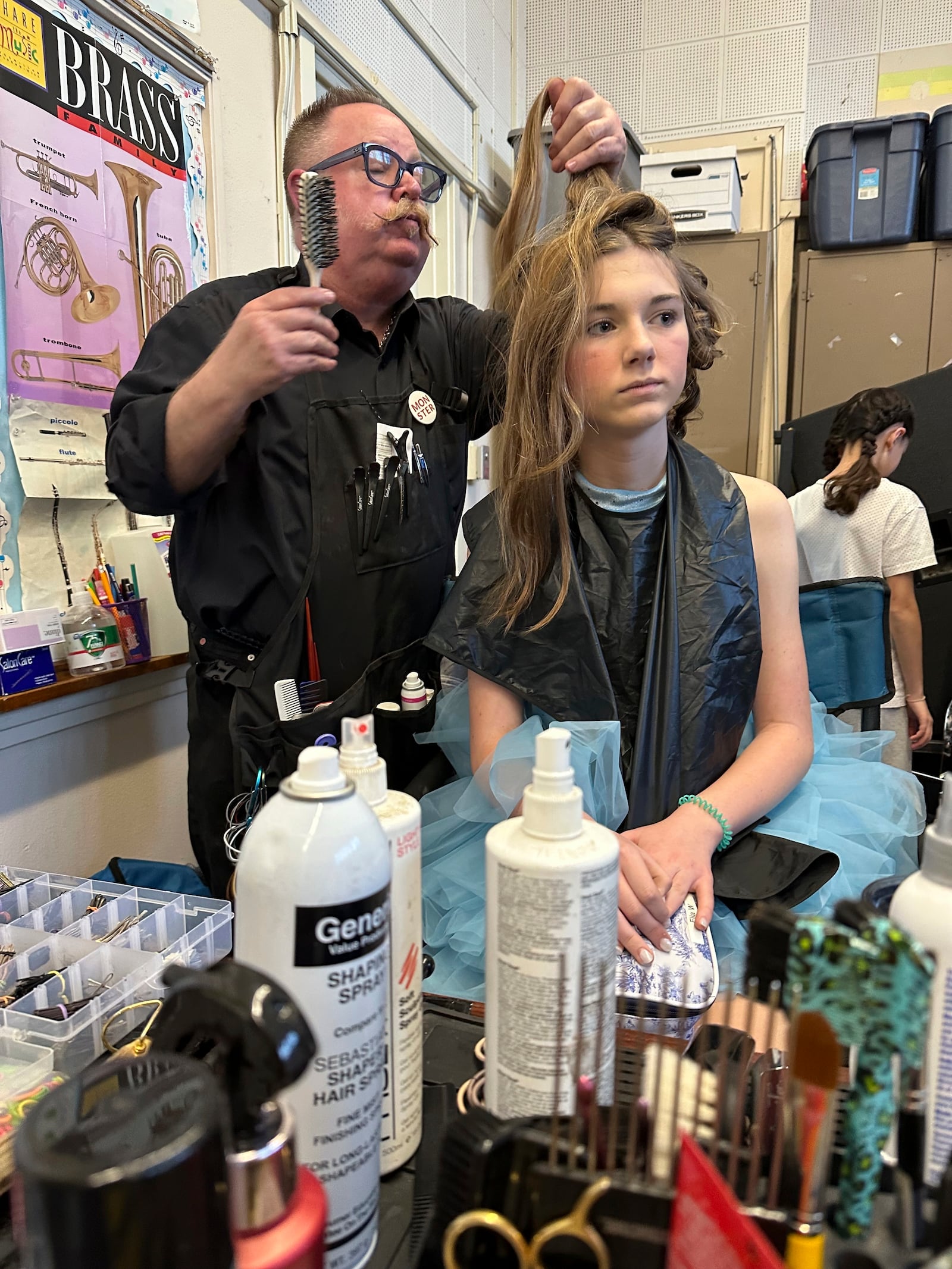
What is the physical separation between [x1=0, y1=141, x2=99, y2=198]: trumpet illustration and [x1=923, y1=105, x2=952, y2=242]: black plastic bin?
3.36 m

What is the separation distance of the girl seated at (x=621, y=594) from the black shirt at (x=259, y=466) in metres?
0.21

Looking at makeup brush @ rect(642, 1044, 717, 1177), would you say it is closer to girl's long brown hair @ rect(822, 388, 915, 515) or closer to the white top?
the white top

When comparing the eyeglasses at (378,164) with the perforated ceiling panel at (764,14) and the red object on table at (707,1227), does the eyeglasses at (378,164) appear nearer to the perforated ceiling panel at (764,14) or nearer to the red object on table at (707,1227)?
the red object on table at (707,1227)

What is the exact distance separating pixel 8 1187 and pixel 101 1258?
29 cm

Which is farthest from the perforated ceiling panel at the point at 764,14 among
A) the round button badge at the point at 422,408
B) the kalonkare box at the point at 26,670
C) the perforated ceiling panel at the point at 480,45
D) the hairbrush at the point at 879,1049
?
the hairbrush at the point at 879,1049

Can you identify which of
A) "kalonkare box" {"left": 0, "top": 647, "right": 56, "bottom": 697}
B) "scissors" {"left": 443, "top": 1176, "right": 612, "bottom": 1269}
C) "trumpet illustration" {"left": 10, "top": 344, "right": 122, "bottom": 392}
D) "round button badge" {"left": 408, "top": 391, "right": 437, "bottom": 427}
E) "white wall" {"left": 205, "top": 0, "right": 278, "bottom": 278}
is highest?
"white wall" {"left": 205, "top": 0, "right": 278, "bottom": 278}

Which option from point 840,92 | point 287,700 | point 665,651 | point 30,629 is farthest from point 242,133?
point 840,92

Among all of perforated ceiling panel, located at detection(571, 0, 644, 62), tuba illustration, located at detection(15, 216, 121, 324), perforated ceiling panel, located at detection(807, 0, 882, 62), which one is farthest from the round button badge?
perforated ceiling panel, located at detection(807, 0, 882, 62)

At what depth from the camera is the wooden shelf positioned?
3.94 feet

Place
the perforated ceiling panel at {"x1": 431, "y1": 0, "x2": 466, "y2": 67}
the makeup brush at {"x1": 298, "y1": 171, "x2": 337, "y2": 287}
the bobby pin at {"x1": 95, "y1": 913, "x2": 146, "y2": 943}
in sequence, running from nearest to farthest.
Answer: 1. the bobby pin at {"x1": 95, "y1": 913, "x2": 146, "y2": 943}
2. the makeup brush at {"x1": 298, "y1": 171, "x2": 337, "y2": 287}
3. the perforated ceiling panel at {"x1": 431, "y1": 0, "x2": 466, "y2": 67}

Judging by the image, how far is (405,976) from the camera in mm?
495

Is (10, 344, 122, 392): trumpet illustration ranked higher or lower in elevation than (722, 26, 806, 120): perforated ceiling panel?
lower

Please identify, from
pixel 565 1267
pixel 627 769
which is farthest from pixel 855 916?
pixel 627 769

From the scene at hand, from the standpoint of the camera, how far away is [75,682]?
51.1 inches
